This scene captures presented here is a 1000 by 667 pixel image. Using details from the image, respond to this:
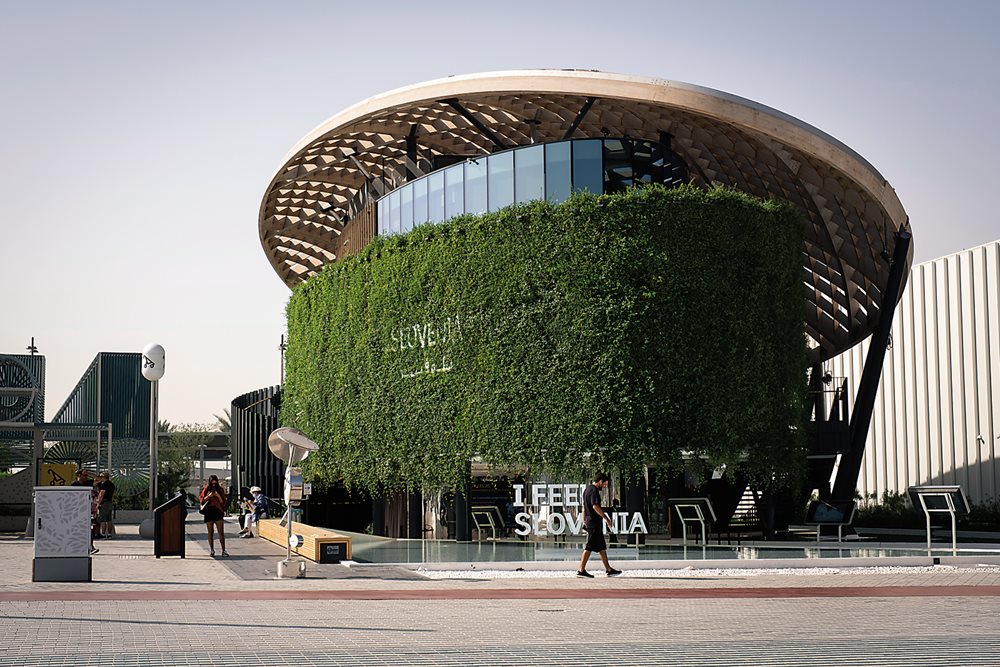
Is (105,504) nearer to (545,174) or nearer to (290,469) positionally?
(290,469)

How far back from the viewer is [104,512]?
29875 mm

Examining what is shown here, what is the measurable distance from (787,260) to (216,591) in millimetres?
16223

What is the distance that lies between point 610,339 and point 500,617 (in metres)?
12.9

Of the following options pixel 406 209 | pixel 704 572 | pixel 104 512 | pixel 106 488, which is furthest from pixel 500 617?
pixel 104 512

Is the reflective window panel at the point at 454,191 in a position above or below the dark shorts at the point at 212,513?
above

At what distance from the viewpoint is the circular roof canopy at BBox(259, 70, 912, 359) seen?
27.2 meters

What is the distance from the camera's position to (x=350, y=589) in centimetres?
1678

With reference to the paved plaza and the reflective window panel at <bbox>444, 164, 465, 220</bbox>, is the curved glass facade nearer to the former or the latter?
the reflective window panel at <bbox>444, 164, 465, 220</bbox>

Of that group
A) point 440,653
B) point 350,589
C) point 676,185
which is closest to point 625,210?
point 676,185

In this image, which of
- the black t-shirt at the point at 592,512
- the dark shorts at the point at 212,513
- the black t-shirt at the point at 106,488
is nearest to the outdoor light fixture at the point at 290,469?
the dark shorts at the point at 212,513

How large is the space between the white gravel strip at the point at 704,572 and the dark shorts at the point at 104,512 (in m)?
12.6

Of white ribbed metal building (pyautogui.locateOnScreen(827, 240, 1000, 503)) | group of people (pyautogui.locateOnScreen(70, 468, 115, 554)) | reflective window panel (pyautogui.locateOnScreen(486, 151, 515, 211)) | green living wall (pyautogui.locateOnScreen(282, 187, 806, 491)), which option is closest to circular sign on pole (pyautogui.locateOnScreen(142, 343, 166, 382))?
group of people (pyautogui.locateOnScreen(70, 468, 115, 554))

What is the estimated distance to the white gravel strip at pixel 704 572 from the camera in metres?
19.6

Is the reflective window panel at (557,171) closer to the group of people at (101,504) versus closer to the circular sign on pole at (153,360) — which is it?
the circular sign on pole at (153,360)
